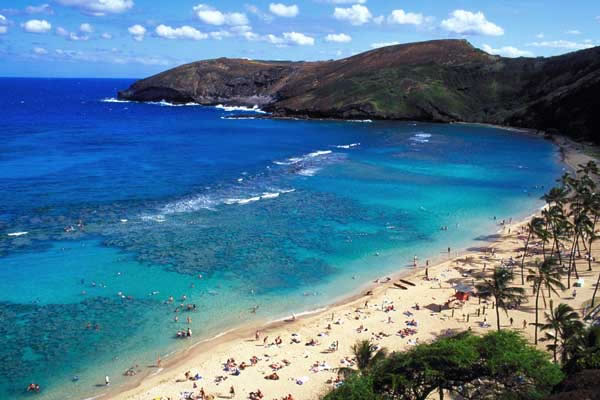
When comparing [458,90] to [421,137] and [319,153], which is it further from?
[319,153]

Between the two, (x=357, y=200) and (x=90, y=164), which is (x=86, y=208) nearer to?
(x=90, y=164)

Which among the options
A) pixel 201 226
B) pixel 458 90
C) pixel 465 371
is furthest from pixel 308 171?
pixel 458 90

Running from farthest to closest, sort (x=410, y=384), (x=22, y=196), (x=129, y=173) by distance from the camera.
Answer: (x=129, y=173), (x=22, y=196), (x=410, y=384)

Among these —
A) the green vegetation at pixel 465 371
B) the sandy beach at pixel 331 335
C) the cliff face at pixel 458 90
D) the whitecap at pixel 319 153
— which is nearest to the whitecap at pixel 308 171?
the whitecap at pixel 319 153

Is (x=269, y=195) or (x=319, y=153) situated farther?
(x=319, y=153)

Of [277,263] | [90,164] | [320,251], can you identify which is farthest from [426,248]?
[90,164]

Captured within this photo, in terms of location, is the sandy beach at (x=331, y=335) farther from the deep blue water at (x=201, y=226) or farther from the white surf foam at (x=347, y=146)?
the white surf foam at (x=347, y=146)

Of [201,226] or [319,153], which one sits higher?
[319,153]
